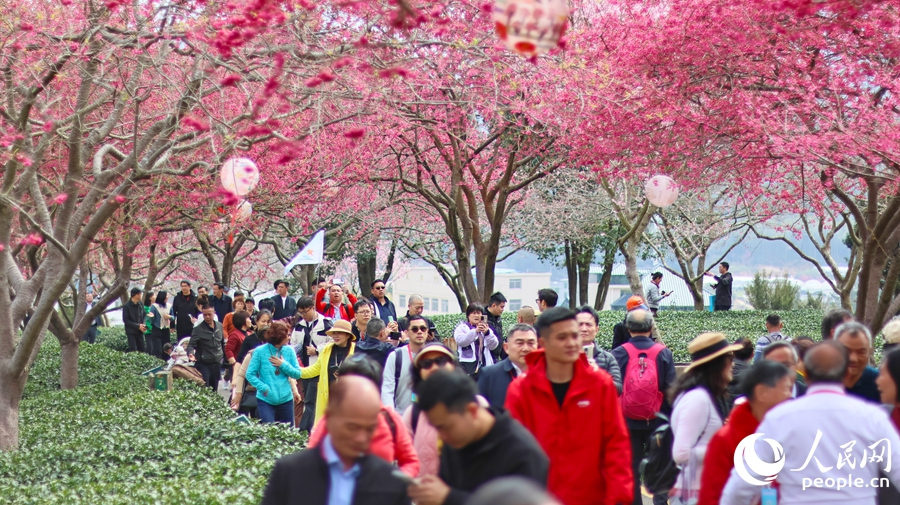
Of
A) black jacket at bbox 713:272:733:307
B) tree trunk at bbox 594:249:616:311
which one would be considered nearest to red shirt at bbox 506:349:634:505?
black jacket at bbox 713:272:733:307

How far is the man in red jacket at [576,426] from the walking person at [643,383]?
8.65ft

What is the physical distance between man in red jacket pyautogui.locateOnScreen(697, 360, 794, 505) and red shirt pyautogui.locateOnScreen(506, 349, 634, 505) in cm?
41

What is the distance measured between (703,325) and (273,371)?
12.5 m

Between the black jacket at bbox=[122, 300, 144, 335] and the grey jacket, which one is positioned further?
the black jacket at bbox=[122, 300, 144, 335]

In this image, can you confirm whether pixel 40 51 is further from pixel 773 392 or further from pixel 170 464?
pixel 773 392

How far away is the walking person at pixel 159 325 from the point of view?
848 inches

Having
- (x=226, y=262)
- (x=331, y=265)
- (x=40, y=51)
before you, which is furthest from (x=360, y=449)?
(x=331, y=265)

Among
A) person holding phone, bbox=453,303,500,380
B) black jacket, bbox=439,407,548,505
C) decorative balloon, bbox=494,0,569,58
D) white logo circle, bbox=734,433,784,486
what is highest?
decorative balloon, bbox=494,0,569,58

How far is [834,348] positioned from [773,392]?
1.35 feet

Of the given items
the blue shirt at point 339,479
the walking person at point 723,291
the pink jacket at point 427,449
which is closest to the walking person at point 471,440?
the blue shirt at point 339,479

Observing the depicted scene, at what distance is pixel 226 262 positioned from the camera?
77.8 ft

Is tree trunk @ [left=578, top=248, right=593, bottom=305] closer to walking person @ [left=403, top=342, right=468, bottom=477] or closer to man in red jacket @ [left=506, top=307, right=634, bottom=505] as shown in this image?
walking person @ [left=403, top=342, right=468, bottom=477]

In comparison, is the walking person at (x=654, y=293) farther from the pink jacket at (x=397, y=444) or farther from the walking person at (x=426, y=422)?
the pink jacket at (x=397, y=444)

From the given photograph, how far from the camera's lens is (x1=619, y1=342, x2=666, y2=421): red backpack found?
23.8ft
